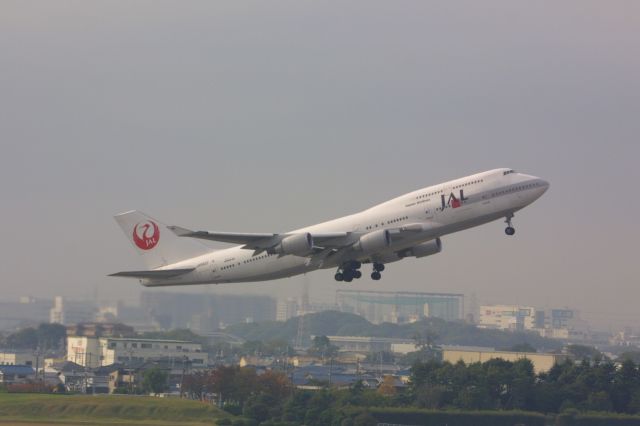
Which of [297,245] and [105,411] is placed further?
[105,411]

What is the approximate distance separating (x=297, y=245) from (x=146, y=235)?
14.4 meters

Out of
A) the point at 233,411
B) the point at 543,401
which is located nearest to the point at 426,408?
the point at 543,401

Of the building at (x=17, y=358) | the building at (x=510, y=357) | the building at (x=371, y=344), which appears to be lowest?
the building at (x=17, y=358)

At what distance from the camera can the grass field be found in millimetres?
69688

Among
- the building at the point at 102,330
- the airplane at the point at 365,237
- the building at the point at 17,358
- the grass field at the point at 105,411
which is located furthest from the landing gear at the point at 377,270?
the building at the point at 17,358

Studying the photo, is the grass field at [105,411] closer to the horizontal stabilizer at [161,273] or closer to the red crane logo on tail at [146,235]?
the horizontal stabilizer at [161,273]

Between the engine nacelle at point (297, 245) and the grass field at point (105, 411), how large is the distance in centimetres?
1480

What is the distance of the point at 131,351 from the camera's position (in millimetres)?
129500

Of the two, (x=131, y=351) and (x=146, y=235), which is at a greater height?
(x=146, y=235)

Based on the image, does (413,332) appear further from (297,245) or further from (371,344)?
(297,245)

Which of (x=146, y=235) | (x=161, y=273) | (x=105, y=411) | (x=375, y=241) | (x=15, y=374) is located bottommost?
(x=105, y=411)

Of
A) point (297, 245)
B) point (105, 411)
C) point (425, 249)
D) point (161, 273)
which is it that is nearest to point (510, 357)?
point (425, 249)

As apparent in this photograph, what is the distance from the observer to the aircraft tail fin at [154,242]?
68938 millimetres

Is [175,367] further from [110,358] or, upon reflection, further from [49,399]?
[49,399]
